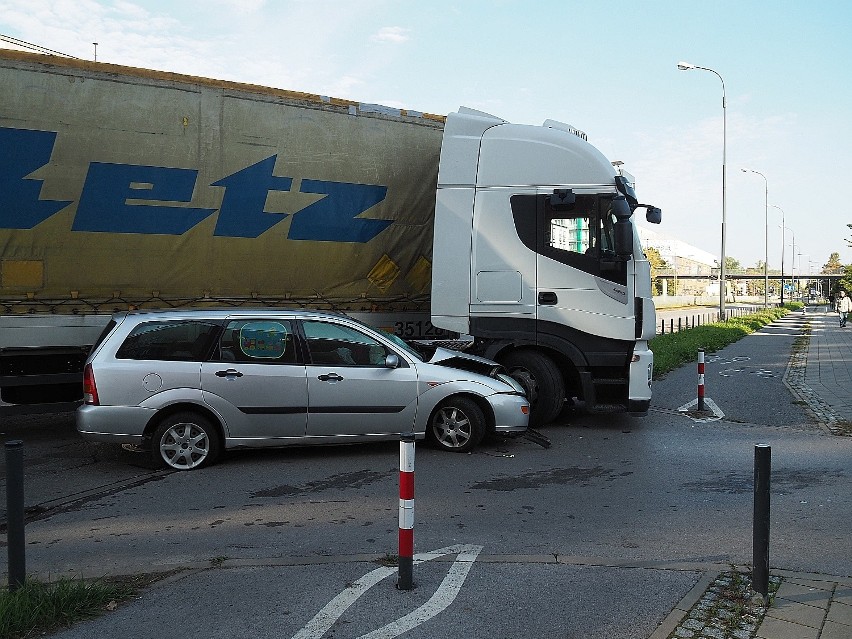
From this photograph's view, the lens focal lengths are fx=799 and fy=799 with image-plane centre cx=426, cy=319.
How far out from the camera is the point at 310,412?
25.1 ft

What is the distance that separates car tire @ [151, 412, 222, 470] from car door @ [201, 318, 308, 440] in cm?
20

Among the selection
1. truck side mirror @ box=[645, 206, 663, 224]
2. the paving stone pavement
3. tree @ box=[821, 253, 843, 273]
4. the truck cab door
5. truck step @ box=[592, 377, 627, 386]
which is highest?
tree @ box=[821, 253, 843, 273]

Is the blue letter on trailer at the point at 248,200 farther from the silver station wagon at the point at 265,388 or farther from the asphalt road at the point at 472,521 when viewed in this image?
the asphalt road at the point at 472,521

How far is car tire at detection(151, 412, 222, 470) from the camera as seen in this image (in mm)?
7371

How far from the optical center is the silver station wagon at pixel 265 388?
7.30m

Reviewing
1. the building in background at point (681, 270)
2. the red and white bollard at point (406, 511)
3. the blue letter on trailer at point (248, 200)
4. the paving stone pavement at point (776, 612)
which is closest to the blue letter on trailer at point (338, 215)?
the blue letter on trailer at point (248, 200)

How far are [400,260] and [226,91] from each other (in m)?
2.87

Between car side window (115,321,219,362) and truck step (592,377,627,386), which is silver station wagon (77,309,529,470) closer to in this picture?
car side window (115,321,219,362)

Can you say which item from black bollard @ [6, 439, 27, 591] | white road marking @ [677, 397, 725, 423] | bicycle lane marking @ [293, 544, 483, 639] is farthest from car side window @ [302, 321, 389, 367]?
white road marking @ [677, 397, 725, 423]

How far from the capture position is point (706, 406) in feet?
39.3

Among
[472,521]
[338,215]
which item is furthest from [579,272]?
[472,521]

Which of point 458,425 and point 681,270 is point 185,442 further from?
point 681,270

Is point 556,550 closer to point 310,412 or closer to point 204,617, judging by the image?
point 204,617

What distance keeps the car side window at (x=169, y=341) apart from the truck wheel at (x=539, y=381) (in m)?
3.69
